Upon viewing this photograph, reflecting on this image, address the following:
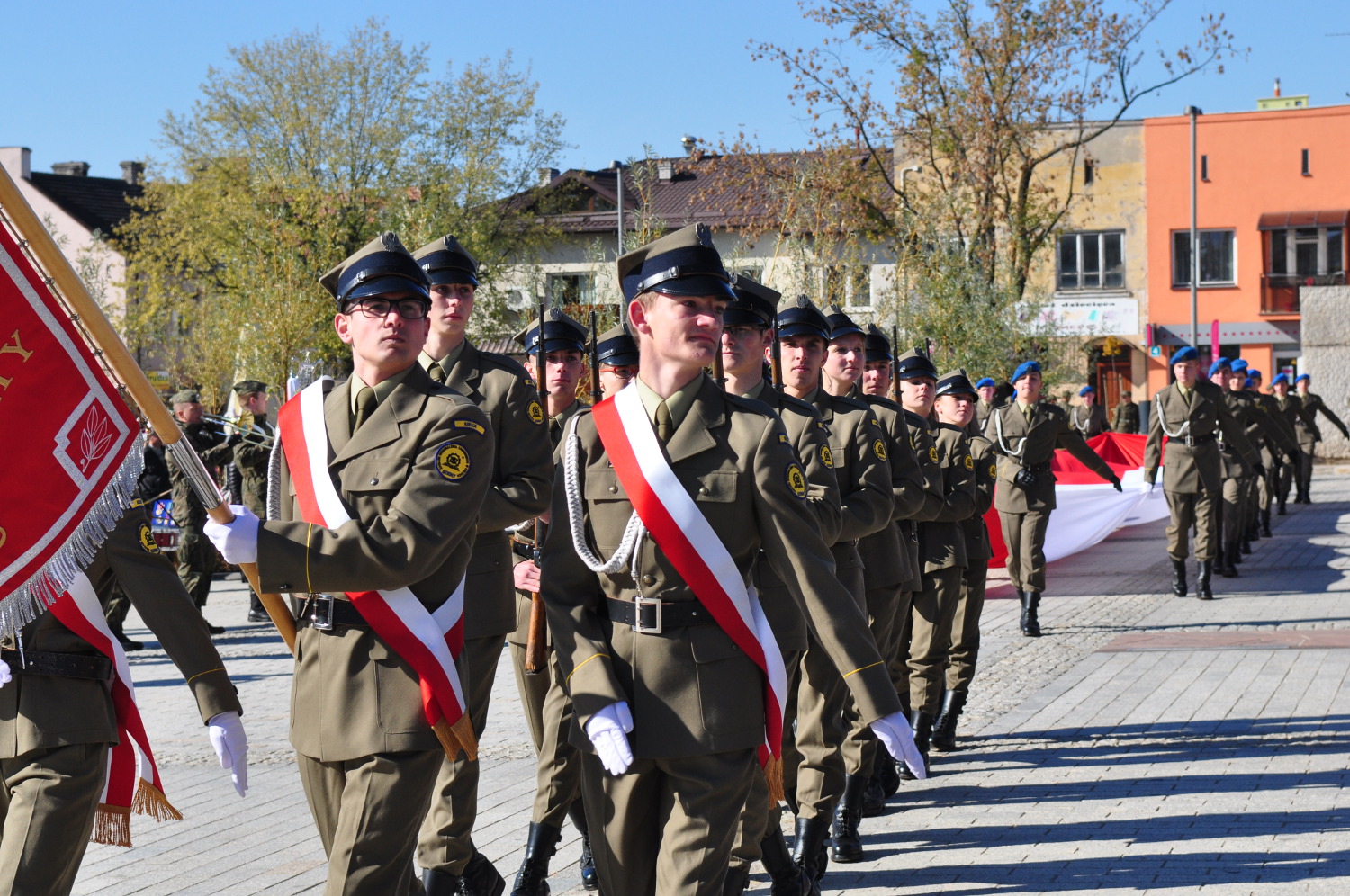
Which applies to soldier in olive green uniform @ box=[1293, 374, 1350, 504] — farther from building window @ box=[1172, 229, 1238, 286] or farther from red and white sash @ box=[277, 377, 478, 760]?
red and white sash @ box=[277, 377, 478, 760]

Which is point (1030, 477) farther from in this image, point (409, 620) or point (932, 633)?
point (409, 620)

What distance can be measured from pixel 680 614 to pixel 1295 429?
75.9ft

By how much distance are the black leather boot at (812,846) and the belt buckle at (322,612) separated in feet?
8.13

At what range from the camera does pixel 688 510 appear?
4059 millimetres

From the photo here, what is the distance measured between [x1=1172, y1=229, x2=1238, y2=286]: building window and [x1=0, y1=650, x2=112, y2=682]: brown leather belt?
46327 millimetres

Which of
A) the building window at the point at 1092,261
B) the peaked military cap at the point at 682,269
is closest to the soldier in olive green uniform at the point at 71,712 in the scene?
the peaked military cap at the point at 682,269

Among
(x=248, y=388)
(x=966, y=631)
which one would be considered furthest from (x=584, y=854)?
(x=248, y=388)

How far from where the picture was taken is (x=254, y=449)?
47.0 ft

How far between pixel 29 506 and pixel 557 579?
136 cm

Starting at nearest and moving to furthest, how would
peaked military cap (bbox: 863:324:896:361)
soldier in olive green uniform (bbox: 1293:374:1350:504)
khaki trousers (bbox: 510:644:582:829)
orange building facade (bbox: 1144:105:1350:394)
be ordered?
khaki trousers (bbox: 510:644:582:829) → peaked military cap (bbox: 863:324:896:361) → soldier in olive green uniform (bbox: 1293:374:1350:504) → orange building facade (bbox: 1144:105:1350:394)

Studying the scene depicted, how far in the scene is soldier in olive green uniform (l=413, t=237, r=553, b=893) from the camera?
5.39 m

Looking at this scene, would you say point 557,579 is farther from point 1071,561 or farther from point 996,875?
point 1071,561

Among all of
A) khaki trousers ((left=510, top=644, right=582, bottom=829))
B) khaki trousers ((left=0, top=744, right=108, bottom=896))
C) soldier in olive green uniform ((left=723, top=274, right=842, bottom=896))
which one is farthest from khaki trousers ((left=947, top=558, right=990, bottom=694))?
khaki trousers ((left=0, top=744, right=108, bottom=896))

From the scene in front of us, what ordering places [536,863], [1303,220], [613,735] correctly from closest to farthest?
[613,735] < [536,863] < [1303,220]
